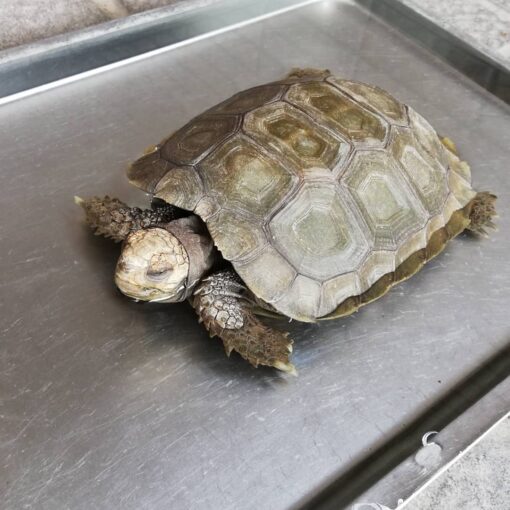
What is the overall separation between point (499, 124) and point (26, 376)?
1810mm

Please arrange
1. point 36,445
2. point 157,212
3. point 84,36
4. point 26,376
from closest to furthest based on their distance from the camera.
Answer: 1. point 36,445
2. point 26,376
3. point 157,212
4. point 84,36

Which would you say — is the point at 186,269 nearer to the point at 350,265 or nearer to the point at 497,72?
the point at 350,265

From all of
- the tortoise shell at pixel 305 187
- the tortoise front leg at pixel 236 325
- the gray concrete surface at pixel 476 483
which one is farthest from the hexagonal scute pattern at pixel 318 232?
the gray concrete surface at pixel 476 483

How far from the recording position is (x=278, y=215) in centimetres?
140

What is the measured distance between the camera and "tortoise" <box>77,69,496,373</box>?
1.39 metres

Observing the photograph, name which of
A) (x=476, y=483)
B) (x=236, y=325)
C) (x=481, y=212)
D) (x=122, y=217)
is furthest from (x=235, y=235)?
(x=476, y=483)

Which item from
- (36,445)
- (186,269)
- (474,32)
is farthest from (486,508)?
(474,32)

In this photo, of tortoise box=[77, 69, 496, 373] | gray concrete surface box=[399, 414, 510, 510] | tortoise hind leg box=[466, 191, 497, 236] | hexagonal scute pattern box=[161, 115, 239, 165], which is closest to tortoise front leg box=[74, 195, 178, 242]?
tortoise box=[77, 69, 496, 373]

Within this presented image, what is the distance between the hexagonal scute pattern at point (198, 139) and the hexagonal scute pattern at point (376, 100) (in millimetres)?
334

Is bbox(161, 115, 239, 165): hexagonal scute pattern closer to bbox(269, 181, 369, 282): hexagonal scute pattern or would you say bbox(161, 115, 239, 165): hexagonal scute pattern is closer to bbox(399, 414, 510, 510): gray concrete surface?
bbox(269, 181, 369, 282): hexagonal scute pattern

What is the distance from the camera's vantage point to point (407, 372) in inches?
60.2

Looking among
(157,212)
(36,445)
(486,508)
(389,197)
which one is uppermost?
(389,197)

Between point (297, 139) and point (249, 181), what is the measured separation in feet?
0.53

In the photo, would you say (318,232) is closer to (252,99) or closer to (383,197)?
(383,197)
